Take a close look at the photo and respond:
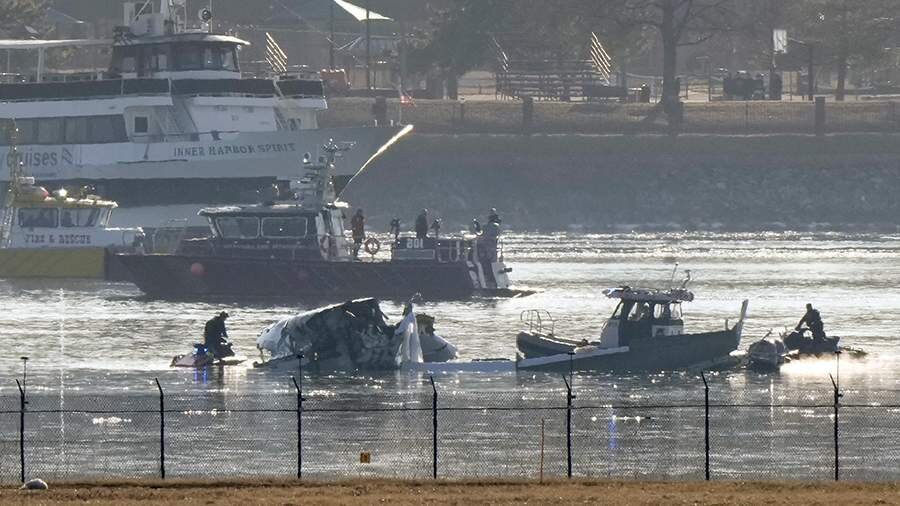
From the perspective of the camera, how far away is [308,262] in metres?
70.4

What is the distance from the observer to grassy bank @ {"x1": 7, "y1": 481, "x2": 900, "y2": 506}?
101ft

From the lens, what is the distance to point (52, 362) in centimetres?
Answer: 5256

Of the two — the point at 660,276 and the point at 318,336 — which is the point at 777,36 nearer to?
the point at 660,276

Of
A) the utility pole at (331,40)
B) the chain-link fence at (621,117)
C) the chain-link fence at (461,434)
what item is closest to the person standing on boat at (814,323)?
the chain-link fence at (461,434)

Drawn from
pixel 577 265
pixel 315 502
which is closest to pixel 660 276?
pixel 577 265

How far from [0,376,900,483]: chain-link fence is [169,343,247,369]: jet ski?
13.1ft

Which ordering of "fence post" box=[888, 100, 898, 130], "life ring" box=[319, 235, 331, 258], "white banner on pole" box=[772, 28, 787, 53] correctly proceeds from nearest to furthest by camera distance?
"life ring" box=[319, 235, 331, 258] < "fence post" box=[888, 100, 898, 130] < "white banner on pole" box=[772, 28, 787, 53]

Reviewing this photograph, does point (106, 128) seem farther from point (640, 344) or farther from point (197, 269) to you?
point (640, 344)

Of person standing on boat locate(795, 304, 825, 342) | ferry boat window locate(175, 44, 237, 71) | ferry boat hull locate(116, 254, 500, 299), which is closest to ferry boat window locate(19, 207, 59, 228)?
ferry boat hull locate(116, 254, 500, 299)

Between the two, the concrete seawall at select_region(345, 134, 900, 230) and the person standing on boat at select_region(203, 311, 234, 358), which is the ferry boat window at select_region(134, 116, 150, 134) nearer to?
the concrete seawall at select_region(345, 134, 900, 230)

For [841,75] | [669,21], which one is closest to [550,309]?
[669,21]

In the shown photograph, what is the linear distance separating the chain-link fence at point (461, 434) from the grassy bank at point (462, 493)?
127 centimetres

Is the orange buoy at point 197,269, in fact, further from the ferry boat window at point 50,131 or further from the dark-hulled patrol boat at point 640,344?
the dark-hulled patrol boat at point 640,344

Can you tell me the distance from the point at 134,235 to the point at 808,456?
1700 inches
